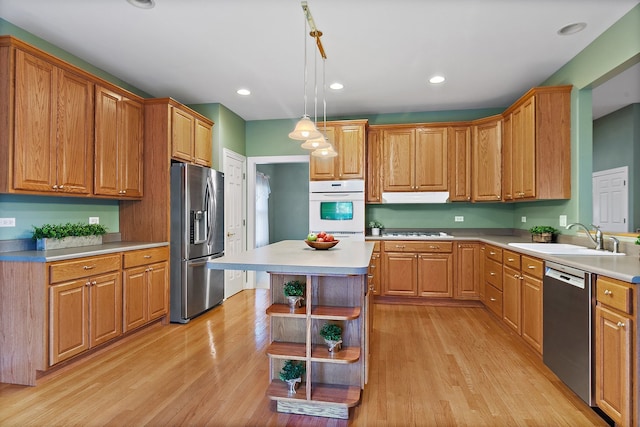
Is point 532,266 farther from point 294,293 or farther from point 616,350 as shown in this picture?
point 294,293

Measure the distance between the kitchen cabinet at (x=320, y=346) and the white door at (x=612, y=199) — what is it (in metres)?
4.32

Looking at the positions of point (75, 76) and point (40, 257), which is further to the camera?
point (75, 76)

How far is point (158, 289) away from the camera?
137 inches

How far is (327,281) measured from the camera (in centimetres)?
217

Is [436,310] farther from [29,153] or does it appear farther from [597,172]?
[29,153]

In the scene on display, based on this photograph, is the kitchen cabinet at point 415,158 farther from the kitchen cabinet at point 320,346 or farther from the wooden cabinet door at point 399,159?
the kitchen cabinet at point 320,346

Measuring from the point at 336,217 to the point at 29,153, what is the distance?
320 cm

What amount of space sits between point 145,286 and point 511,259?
11.4ft

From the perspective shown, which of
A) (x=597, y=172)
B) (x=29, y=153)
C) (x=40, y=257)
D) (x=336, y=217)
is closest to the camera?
(x=40, y=257)

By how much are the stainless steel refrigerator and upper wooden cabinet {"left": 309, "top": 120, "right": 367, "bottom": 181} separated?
4.95 feet

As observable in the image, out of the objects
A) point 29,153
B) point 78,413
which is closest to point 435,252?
point 78,413

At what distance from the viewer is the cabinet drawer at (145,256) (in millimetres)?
3074

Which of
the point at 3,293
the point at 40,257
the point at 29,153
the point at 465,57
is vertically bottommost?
the point at 3,293

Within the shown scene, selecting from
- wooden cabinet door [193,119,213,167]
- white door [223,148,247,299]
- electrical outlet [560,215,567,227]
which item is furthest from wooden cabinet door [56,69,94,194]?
electrical outlet [560,215,567,227]
